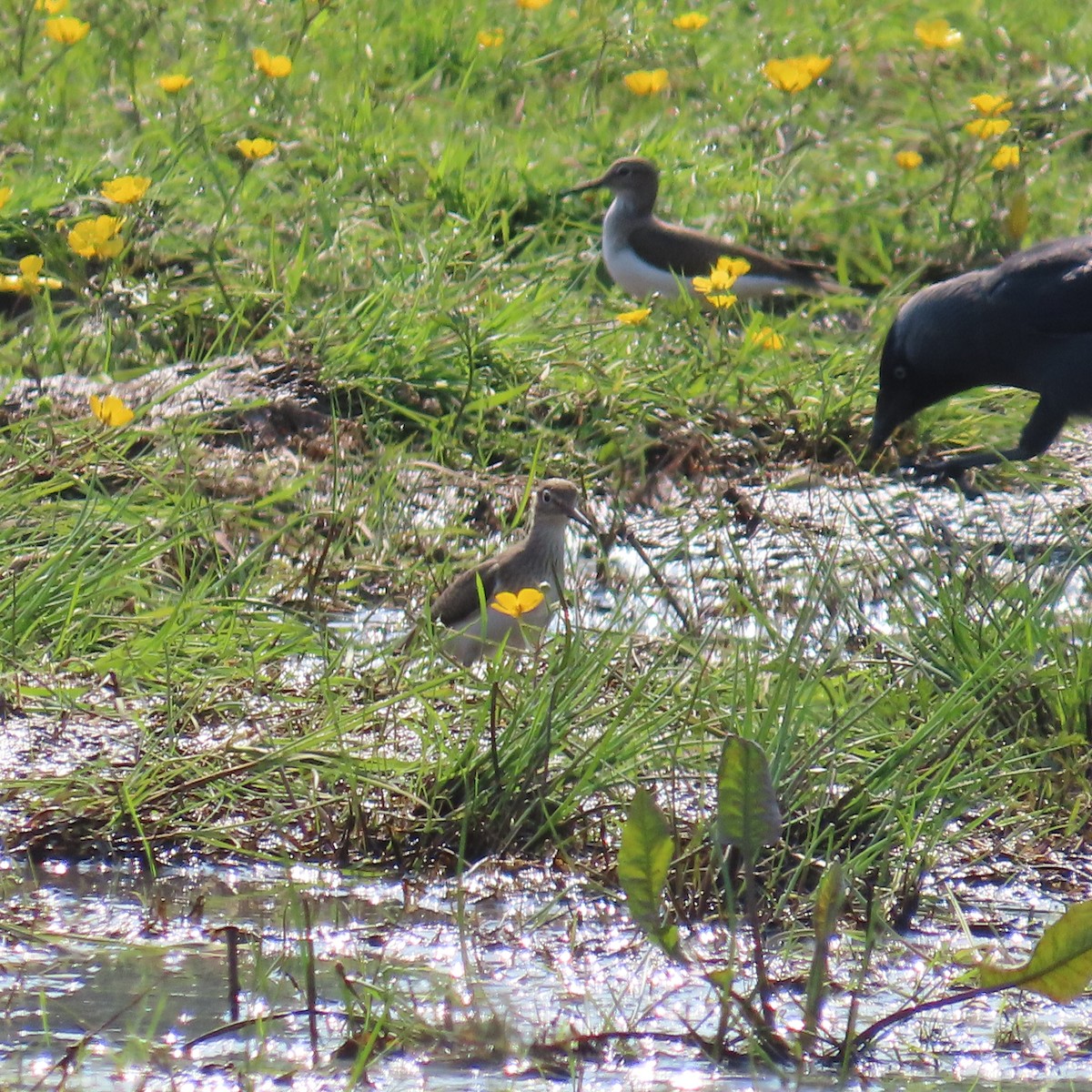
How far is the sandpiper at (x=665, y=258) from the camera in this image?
7.07 metres

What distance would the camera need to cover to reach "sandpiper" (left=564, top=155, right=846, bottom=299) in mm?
7074

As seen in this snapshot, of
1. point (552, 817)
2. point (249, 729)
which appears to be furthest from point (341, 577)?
point (552, 817)

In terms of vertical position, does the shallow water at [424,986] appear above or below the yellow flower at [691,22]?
below

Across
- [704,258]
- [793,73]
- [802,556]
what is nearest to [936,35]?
[793,73]

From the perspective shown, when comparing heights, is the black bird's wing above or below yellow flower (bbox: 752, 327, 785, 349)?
above

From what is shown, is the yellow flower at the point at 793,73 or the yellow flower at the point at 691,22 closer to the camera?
the yellow flower at the point at 793,73

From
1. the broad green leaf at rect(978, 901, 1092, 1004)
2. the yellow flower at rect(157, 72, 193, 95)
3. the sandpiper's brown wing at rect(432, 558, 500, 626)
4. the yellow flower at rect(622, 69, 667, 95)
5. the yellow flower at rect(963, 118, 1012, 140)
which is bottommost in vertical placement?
the broad green leaf at rect(978, 901, 1092, 1004)

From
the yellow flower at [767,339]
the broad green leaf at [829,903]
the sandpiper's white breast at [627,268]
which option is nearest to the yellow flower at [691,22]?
the sandpiper's white breast at [627,268]

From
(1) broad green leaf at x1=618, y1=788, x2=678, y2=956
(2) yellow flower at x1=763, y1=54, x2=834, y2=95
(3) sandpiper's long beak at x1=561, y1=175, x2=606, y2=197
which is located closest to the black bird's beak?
(3) sandpiper's long beak at x1=561, y1=175, x2=606, y2=197

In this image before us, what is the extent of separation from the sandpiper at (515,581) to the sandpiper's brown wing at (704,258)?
7.98 ft

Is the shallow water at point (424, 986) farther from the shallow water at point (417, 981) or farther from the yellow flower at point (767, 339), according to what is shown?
the yellow flower at point (767, 339)

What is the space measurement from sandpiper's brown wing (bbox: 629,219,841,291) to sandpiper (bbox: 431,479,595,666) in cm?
243

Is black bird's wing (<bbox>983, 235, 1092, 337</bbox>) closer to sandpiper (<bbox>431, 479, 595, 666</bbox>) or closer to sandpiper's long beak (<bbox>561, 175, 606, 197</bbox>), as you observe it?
sandpiper's long beak (<bbox>561, 175, 606, 197</bbox>)

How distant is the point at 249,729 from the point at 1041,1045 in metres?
1.79
